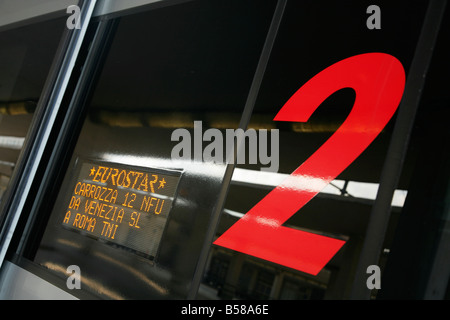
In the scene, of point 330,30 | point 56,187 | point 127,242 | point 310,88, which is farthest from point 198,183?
point 56,187

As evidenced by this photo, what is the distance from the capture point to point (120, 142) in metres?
2.95

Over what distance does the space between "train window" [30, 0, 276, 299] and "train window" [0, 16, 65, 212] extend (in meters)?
0.76

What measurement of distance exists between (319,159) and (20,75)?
3009 mm

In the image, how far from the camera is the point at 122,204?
8.71ft

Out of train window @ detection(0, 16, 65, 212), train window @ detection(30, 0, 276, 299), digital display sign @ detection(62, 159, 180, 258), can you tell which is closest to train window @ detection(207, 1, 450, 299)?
train window @ detection(30, 0, 276, 299)

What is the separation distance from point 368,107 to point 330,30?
472 mm

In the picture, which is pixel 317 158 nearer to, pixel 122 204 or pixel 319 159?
pixel 319 159

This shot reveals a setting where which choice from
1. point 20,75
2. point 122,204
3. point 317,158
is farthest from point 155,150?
point 20,75

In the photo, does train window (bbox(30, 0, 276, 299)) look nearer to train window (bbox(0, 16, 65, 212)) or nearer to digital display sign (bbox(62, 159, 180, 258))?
digital display sign (bbox(62, 159, 180, 258))

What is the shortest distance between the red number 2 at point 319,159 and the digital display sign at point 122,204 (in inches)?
22.0

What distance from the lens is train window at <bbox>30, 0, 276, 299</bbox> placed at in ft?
7.82

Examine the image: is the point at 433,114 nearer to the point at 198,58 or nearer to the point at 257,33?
the point at 257,33

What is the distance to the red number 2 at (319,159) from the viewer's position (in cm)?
173

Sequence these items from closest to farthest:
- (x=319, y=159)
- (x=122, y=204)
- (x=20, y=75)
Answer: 1. (x=319, y=159)
2. (x=122, y=204)
3. (x=20, y=75)
